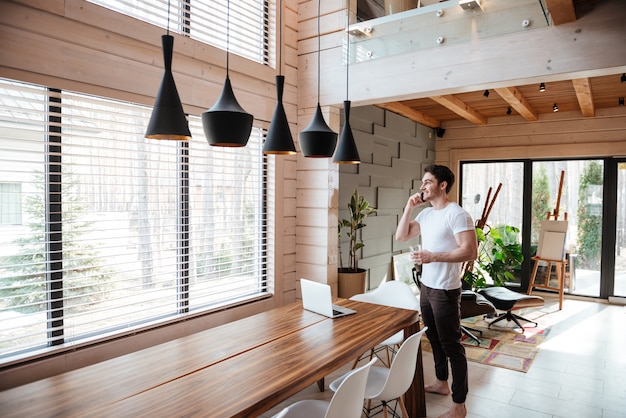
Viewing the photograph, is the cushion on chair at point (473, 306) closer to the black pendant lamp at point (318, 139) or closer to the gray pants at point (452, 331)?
the gray pants at point (452, 331)

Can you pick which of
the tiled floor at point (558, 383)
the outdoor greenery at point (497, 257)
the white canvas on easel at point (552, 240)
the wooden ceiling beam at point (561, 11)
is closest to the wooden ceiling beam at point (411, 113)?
the outdoor greenery at point (497, 257)

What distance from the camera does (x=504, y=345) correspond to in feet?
14.3

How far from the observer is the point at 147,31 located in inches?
112

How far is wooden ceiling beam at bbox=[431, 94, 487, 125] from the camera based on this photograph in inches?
201

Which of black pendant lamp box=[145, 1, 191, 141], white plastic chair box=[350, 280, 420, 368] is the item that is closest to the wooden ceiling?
white plastic chair box=[350, 280, 420, 368]

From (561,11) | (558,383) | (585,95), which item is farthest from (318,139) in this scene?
(585,95)

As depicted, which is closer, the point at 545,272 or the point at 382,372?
the point at 382,372

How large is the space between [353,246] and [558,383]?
2.18 meters

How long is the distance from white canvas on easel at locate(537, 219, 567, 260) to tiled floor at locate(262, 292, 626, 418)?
121 cm

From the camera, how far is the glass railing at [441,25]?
308cm

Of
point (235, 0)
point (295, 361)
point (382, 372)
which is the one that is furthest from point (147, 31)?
point (382, 372)

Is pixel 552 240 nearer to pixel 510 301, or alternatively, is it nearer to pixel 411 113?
pixel 510 301

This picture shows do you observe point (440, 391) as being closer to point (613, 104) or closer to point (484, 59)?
point (484, 59)

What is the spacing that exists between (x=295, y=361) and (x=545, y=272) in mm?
5825
